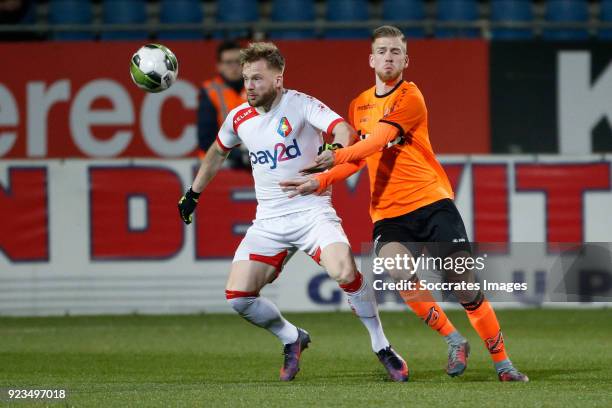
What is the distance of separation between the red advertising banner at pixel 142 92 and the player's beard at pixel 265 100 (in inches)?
204

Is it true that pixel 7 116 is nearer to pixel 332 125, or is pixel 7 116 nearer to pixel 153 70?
pixel 153 70

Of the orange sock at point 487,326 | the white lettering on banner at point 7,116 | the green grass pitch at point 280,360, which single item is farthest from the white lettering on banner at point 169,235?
the orange sock at point 487,326

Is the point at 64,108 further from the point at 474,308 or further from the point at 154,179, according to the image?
the point at 474,308

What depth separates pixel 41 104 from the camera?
12.1 m

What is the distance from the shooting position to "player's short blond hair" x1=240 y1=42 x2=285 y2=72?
6906 mm

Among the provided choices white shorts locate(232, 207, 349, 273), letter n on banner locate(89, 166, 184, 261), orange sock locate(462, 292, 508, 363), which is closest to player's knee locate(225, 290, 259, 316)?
white shorts locate(232, 207, 349, 273)

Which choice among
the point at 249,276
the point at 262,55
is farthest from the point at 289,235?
the point at 262,55

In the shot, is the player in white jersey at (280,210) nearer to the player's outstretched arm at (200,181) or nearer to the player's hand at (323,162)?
the player's outstretched arm at (200,181)

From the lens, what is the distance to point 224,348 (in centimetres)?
904

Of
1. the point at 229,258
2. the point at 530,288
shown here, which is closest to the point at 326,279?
the point at 229,258

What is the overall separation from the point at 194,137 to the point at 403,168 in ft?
18.0

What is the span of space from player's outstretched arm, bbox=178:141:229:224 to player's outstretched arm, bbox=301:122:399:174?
833 mm

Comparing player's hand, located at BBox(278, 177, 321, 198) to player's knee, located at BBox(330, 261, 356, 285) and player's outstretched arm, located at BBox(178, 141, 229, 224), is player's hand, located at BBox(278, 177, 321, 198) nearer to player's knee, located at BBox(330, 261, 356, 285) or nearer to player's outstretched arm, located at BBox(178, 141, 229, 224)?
player's knee, located at BBox(330, 261, 356, 285)

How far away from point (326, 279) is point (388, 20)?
3.40m
